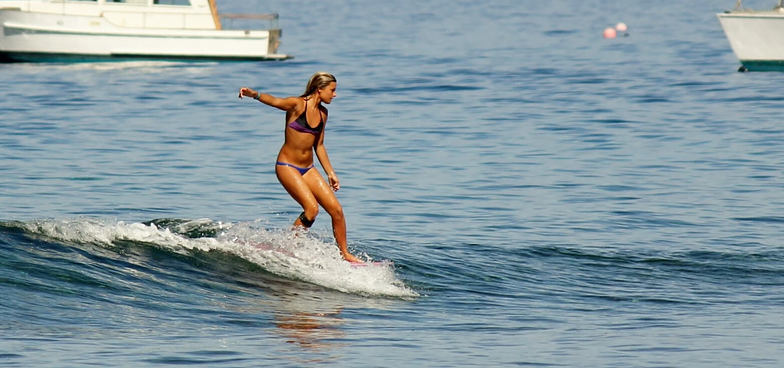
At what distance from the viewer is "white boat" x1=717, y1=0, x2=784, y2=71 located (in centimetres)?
3725

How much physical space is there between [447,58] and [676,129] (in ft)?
67.2

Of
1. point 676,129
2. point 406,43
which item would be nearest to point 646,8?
point 406,43

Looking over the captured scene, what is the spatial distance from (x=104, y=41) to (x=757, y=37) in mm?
19585

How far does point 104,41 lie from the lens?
41375mm

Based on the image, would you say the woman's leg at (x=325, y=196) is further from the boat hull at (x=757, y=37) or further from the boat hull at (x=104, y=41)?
the boat hull at (x=104, y=41)

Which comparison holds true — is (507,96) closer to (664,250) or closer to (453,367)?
(664,250)

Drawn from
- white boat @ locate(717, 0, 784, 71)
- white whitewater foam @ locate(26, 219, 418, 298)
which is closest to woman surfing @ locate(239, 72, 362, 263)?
white whitewater foam @ locate(26, 219, 418, 298)

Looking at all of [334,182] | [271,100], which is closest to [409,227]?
[334,182]

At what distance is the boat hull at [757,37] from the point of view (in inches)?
1467

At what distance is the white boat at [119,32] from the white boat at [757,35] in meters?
13.4

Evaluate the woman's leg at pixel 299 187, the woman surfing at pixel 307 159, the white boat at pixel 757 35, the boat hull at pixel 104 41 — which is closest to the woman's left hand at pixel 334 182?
the woman surfing at pixel 307 159

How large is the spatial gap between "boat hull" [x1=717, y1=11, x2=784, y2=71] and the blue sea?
126 centimetres

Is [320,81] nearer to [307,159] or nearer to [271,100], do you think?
[271,100]

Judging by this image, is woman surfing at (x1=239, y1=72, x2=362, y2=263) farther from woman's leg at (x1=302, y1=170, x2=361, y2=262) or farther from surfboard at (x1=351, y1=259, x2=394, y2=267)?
surfboard at (x1=351, y1=259, x2=394, y2=267)
